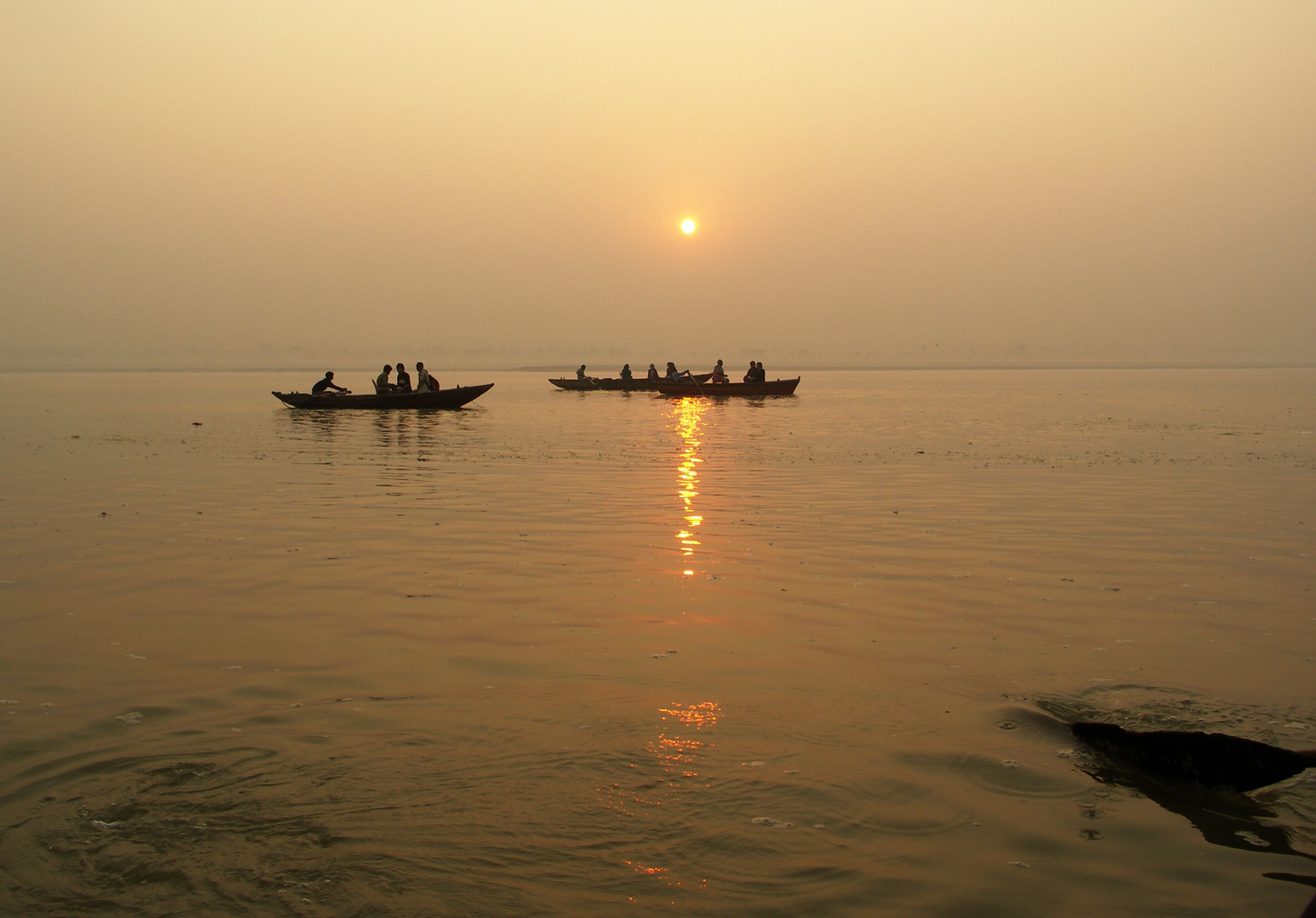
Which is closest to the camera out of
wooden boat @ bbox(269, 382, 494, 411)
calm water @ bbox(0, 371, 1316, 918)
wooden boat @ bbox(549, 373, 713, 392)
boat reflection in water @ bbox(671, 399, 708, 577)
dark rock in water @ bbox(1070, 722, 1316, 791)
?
calm water @ bbox(0, 371, 1316, 918)

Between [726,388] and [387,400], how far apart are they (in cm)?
1872

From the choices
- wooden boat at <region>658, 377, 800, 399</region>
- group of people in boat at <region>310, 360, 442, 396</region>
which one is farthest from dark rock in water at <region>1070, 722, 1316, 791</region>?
wooden boat at <region>658, 377, 800, 399</region>

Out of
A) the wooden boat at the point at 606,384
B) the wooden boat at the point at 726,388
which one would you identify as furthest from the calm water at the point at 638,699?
the wooden boat at the point at 606,384

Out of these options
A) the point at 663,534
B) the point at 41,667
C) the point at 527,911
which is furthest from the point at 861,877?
the point at 663,534

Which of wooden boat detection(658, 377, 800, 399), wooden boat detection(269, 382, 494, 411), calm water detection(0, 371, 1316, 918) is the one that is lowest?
calm water detection(0, 371, 1316, 918)

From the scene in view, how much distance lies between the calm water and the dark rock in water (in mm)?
201

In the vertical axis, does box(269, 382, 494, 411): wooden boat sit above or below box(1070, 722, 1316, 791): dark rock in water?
above

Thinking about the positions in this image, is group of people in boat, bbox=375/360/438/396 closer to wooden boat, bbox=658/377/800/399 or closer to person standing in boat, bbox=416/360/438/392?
person standing in boat, bbox=416/360/438/392

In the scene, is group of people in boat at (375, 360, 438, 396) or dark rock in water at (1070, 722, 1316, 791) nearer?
dark rock in water at (1070, 722, 1316, 791)

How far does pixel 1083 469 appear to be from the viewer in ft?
67.3

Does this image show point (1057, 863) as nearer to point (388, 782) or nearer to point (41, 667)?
point (388, 782)

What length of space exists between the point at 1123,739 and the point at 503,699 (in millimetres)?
3752

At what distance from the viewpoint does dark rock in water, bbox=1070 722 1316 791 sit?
5.40m

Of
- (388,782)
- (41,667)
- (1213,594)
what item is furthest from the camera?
(1213,594)
